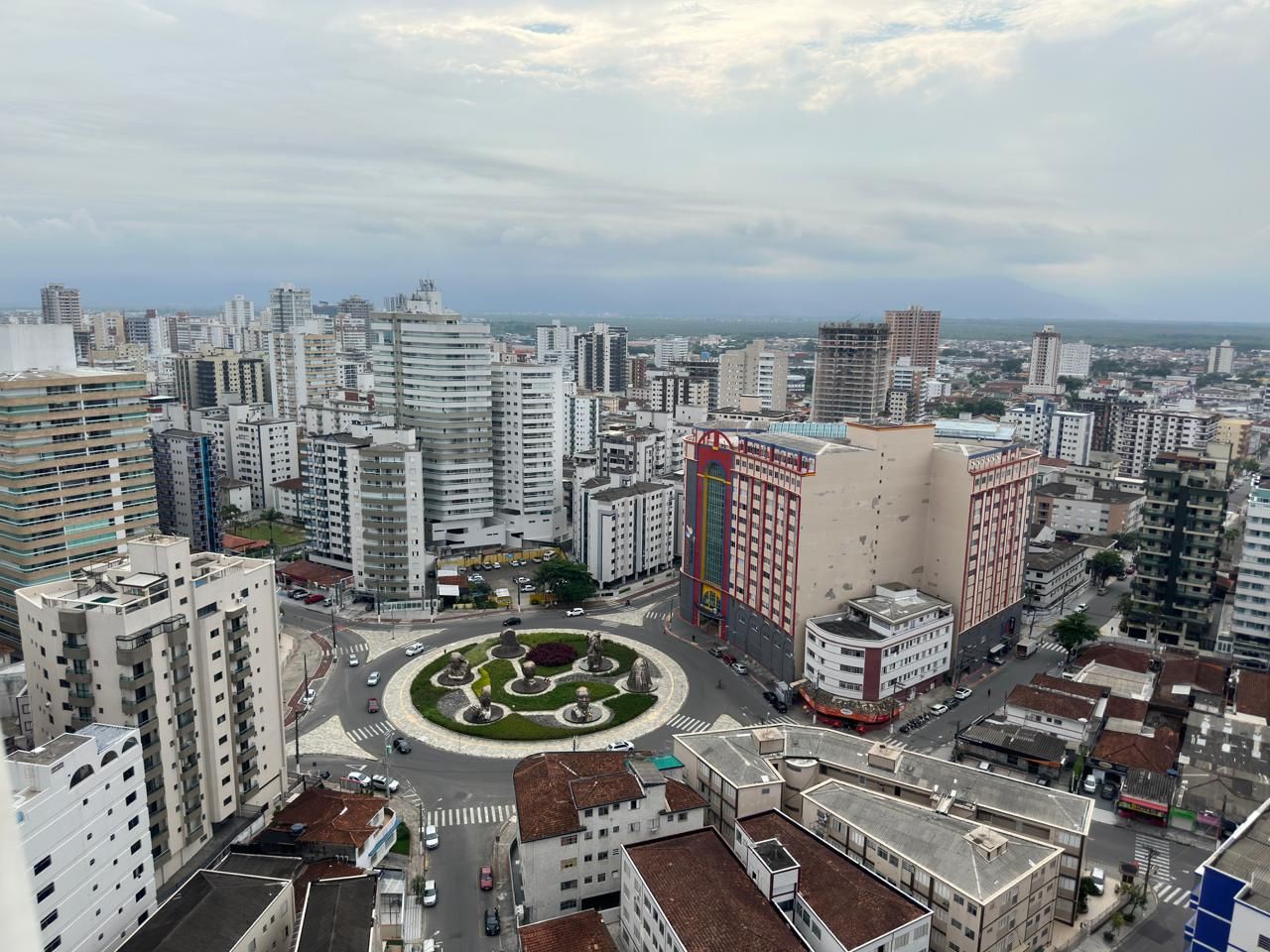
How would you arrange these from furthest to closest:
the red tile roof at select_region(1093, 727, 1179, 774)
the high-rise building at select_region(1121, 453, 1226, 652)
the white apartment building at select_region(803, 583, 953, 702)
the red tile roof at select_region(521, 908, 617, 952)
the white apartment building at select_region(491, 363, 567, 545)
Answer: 1. the white apartment building at select_region(491, 363, 567, 545)
2. the high-rise building at select_region(1121, 453, 1226, 652)
3. the white apartment building at select_region(803, 583, 953, 702)
4. the red tile roof at select_region(1093, 727, 1179, 774)
5. the red tile roof at select_region(521, 908, 617, 952)

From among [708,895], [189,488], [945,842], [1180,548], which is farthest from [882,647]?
[189,488]

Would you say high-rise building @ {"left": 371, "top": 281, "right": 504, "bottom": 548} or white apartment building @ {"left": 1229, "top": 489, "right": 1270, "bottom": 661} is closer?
white apartment building @ {"left": 1229, "top": 489, "right": 1270, "bottom": 661}

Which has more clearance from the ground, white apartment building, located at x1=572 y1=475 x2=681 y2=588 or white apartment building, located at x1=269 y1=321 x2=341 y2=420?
white apartment building, located at x1=269 y1=321 x2=341 y2=420

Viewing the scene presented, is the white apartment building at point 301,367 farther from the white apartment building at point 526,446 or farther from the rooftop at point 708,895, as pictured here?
the rooftop at point 708,895

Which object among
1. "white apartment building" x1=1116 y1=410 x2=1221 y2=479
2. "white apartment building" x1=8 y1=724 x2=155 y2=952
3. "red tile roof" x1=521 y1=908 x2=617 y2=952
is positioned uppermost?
"white apartment building" x1=1116 y1=410 x2=1221 y2=479

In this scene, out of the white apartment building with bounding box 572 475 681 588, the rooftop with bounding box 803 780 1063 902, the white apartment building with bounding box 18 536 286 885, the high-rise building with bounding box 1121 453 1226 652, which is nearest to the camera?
the rooftop with bounding box 803 780 1063 902

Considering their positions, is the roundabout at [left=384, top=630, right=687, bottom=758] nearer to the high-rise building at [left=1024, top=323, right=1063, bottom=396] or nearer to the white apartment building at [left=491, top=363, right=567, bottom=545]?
the white apartment building at [left=491, top=363, right=567, bottom=545]

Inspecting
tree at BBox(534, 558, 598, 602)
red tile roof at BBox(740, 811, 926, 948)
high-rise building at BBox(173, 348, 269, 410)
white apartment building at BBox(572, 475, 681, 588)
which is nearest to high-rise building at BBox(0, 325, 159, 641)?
tree at BBox(534, 558, 598, 602)
